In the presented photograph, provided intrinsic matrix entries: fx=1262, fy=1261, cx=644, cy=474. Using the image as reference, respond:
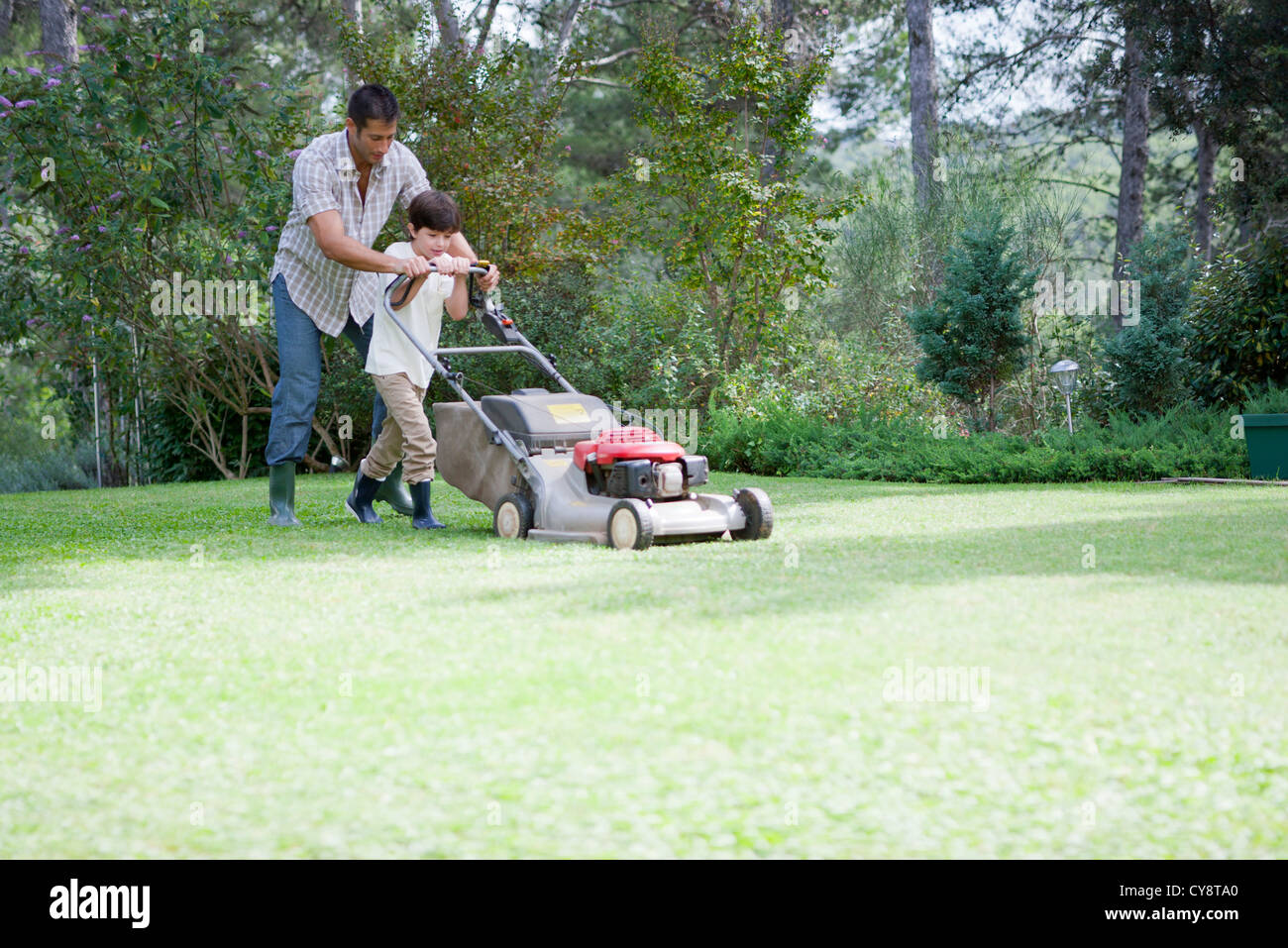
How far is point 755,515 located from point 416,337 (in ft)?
5.56

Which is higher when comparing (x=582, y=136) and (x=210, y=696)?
(x=582, y=136)

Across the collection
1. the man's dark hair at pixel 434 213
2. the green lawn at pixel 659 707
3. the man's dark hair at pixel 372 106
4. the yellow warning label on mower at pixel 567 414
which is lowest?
the green lawn at pixel 659 707

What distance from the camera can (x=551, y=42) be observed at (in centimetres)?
1978

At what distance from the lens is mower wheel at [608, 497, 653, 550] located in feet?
15.1

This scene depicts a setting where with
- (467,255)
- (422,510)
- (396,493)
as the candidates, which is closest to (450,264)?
(467,255)

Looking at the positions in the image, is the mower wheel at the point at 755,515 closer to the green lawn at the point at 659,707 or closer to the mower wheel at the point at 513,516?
the green lawn at the point at 659,707

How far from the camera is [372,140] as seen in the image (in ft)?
17.7

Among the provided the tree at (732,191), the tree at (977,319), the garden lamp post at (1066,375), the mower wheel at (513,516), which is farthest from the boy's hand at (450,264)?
the tree at (732,191)

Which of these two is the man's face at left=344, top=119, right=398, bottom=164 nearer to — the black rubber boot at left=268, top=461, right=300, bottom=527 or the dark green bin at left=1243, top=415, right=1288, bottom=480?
the black rubber boot at left=268, top=461, right=300, bottom=527

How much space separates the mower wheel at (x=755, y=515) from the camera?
16.3 ft

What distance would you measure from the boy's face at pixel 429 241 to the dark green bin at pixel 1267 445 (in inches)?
205

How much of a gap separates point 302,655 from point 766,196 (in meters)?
9.29
